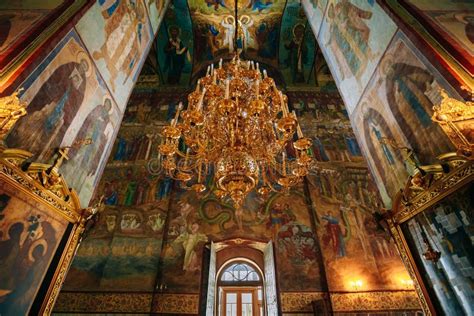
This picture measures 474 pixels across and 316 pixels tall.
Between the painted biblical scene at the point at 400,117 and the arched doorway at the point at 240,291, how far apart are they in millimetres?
5769

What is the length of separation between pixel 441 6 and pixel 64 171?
686cm

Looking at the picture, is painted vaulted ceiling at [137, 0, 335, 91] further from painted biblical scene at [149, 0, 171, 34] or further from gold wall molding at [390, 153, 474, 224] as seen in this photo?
gold wall molding at [390, 153, 474, 224]

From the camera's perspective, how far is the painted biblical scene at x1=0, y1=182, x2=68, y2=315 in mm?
2730

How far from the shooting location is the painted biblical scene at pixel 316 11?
6393 millimetres

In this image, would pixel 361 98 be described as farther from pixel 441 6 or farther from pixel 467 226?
pixel 467 226

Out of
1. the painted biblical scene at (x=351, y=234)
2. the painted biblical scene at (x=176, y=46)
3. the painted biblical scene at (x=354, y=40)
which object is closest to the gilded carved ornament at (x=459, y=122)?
the painted biblical scene at (x=354, y=40)

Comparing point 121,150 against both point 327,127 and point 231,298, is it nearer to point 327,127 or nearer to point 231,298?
point 231,298

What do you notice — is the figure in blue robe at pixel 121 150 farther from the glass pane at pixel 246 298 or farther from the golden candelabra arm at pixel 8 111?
the glass pane at pixel 246 298

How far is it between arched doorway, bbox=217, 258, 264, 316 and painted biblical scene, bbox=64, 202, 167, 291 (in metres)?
2.68

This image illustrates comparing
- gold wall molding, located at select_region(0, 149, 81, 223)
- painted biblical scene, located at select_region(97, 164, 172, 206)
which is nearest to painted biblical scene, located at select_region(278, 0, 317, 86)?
painted biblical scene, located at select_region(97, 164, 172, 206)

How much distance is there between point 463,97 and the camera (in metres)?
2.77

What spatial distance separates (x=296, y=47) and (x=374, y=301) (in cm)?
1095

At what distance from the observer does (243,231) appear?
7.75 metres

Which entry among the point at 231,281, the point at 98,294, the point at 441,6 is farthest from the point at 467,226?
the point at 98,294
